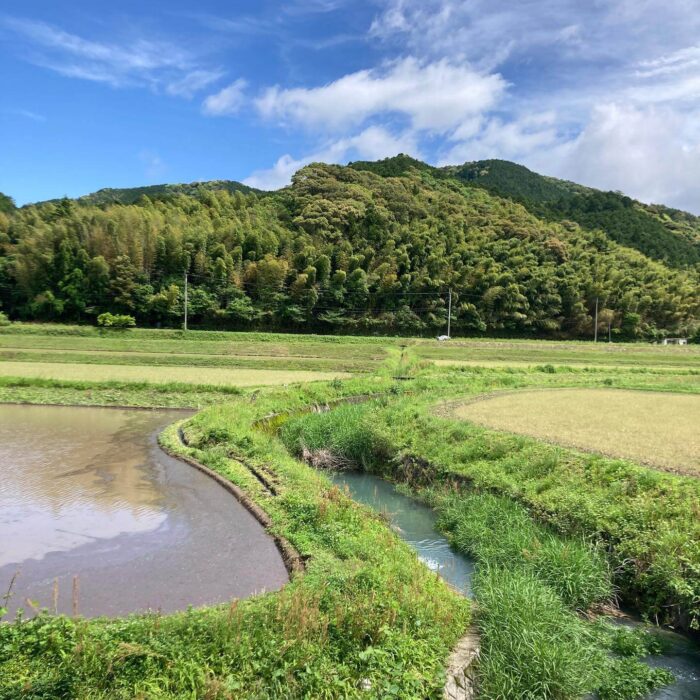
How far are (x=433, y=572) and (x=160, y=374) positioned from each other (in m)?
21.6

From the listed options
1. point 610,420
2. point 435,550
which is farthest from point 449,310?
point 435,550

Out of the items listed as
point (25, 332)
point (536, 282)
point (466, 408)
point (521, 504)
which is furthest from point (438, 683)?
point (536, 282)

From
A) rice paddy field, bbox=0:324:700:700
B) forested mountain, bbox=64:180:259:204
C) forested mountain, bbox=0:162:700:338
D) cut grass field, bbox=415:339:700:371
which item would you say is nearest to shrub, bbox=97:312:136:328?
forested mountain, bbox=0:162:700:338

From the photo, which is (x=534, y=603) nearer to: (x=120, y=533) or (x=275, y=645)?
(x=275, y=645)

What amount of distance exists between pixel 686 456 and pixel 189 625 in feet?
33.6

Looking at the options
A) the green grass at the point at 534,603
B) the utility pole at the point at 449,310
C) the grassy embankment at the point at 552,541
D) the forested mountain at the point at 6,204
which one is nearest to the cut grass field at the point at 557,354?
the utility pole at the point at 449,310

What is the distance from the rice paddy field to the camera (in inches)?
165

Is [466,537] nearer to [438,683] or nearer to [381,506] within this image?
[381,506]

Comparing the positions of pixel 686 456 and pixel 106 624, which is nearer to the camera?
pixel 106 624

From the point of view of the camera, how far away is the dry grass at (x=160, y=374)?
23.3 metres

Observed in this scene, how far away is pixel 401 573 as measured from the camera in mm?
5953

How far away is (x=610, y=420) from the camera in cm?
1470

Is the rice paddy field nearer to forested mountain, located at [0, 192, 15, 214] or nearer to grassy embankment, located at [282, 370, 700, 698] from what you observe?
grassy embankment, located at [282, 370, 700, 698]

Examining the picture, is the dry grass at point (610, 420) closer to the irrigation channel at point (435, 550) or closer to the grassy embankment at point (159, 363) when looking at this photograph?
the irrigation channel at point (435, 550)
